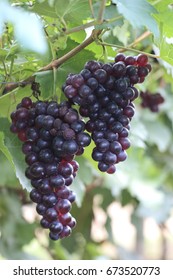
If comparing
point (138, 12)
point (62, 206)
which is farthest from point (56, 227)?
point (138, 12)

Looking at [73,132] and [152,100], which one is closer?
[73,132]

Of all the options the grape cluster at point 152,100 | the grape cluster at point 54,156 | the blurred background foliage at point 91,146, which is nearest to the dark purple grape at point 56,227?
the grape cluster at point 54,156

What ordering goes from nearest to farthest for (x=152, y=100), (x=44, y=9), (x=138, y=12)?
(x=138, y=12)
(x=44, y=9)
(x=152, y=100)

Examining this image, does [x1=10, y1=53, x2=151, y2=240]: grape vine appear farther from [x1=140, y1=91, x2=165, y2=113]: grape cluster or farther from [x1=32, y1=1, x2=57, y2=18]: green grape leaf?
[x1=140, y1=91, x2=165, y2=113]: grape cluster

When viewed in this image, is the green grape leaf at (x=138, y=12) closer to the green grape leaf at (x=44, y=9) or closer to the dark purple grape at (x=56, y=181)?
the green grape leaf at (x=44, y=9)

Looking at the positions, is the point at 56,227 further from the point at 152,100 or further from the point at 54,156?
the point at 152,100

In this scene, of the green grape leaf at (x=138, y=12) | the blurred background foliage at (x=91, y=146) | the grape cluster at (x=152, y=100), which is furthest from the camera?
the grape cluster at (x=152, y=100)

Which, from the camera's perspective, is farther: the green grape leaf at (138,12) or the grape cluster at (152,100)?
the grape cluster at (152,100)

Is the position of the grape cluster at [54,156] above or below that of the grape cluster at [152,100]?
above

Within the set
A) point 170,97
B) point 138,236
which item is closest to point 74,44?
point 170,97
